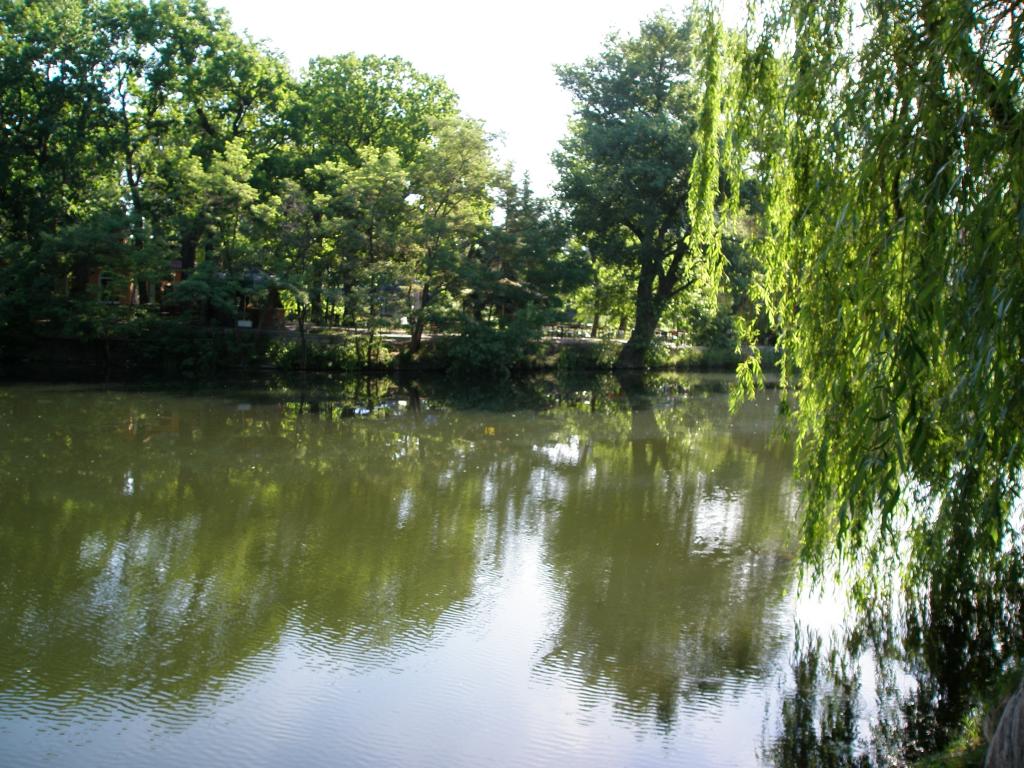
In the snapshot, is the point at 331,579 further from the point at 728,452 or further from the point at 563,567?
the point at 728,452

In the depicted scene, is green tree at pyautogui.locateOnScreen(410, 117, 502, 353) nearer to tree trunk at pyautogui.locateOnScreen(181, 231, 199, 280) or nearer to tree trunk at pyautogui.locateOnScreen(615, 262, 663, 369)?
tree trunk at pyautogui.locateOnScreen(181, 231, 199, 280)

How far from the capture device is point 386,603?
25.7 feet

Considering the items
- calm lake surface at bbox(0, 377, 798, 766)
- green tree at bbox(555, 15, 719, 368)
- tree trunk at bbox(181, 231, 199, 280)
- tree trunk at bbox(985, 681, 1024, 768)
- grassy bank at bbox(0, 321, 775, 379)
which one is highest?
green tree at bbox(555, 15, 719, 368)

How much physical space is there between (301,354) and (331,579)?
21.3 m

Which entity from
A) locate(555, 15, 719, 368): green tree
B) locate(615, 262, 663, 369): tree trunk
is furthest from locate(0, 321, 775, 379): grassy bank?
locate(555, 15, 719, 368): green tree

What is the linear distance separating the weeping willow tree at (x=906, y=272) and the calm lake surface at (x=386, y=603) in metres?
1.46

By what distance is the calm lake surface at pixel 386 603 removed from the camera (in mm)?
5582

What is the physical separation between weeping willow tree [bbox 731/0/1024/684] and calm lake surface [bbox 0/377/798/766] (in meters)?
1.46

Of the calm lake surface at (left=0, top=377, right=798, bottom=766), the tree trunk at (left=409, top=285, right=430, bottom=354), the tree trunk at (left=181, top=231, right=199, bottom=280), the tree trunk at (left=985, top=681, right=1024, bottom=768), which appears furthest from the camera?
the tree trunk at (left=181, top=231, right=199, bottom=280)

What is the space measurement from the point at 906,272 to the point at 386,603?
4790 mm

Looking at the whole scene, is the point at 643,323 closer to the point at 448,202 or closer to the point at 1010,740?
the point at 448,202

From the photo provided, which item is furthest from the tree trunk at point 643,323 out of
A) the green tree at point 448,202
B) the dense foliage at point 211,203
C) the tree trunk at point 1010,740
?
the tree trunk at point 1010,740

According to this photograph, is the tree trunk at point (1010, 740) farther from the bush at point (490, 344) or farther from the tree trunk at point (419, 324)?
the tree trunk at point (419, 324)

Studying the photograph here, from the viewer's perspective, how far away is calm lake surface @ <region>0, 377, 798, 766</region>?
18.3 ft
